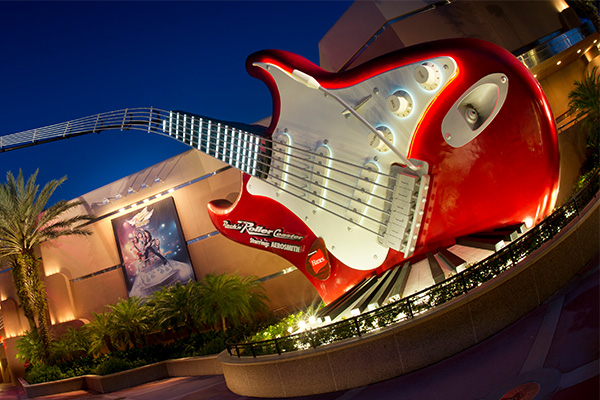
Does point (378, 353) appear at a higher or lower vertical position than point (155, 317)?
lower

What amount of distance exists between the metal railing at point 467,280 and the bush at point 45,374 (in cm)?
1644

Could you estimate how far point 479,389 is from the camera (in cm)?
625

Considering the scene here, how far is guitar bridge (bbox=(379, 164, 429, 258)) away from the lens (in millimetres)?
10430

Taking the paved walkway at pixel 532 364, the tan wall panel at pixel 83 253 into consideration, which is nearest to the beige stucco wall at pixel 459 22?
the paved walkway at pixel 532 364

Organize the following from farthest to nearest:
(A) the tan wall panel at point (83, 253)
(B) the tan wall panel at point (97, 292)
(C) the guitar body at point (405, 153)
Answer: (A) the tan wall panel at point (83, 253), (B) the tan wall panel at point (97, 292), (C) the guitar body at point (405, 153)

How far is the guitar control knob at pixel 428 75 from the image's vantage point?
9.70 meters

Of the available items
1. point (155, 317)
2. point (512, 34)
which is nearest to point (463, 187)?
point (512, 34)

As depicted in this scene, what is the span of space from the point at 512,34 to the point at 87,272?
24.5m

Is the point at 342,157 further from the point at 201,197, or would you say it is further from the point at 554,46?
the point at 201,197

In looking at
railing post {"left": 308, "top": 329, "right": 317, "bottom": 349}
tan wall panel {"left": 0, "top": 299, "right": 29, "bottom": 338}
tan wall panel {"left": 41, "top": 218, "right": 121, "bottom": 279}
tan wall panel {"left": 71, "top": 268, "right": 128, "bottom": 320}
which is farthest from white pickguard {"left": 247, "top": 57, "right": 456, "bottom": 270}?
tan wall panel {"left": 0, "top": 299, "right": 29, "bottom": 338}

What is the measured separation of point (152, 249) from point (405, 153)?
16768 mm

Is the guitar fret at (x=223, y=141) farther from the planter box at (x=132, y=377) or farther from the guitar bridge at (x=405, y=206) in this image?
the planter box at (x=132, y=377)

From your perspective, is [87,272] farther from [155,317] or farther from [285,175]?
[285,175]

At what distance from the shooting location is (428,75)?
9695 mm
